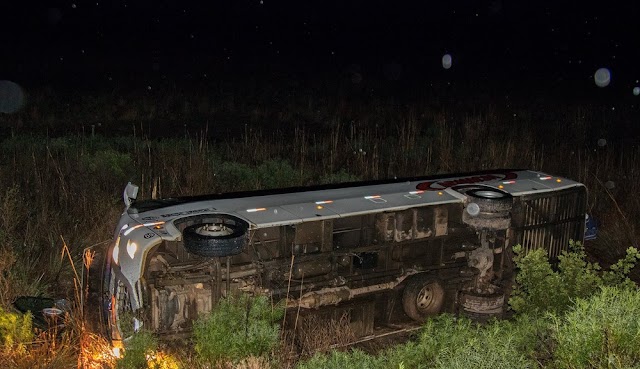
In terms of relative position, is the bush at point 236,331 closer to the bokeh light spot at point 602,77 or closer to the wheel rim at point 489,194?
the wheel rim at point 489,194

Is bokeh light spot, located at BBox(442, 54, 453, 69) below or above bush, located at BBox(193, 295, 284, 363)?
above

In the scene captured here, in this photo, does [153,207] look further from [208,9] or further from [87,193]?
[208,9]

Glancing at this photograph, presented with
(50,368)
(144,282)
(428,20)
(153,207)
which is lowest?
(50,368)

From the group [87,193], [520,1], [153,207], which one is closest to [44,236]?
[87,193]

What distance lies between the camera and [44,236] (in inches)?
347

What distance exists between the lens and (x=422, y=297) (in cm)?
732

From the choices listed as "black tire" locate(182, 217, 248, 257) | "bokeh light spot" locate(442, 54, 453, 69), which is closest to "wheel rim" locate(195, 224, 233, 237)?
"black tire" locate(182, 217, 248, 257)

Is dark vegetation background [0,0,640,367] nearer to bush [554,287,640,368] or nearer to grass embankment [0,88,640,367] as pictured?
grass embankment [0,88,640,367]

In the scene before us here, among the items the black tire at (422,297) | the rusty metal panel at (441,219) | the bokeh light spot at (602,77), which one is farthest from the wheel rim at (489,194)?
the bokeh light spot at (602,77)

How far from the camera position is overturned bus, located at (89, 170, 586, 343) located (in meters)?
5.89

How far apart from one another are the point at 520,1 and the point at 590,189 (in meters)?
60.7

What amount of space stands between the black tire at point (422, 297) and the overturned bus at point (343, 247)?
0.02m

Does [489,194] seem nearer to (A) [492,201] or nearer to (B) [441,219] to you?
(A) [492,201]

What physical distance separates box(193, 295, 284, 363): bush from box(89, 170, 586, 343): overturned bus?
0.36 metres
